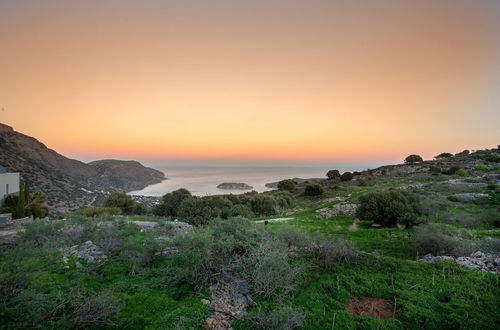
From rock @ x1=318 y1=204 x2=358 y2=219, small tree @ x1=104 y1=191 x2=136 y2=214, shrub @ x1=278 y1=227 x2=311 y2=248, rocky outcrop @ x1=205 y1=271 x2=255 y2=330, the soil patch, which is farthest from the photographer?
small tree @ x1=104 y1=191 x2=136 y2=214

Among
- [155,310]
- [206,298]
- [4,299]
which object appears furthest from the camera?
[206,298]

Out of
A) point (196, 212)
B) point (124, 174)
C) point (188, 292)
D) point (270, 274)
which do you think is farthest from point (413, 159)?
point (124, 174)

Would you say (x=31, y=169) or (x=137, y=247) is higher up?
(x=31, y=169)

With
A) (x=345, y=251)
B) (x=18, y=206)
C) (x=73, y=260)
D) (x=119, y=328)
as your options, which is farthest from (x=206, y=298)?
(x=18, y=206)

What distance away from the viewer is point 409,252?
27.9 feet

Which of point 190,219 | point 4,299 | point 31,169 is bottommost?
point 190,219

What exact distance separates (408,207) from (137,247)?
42.2 ft

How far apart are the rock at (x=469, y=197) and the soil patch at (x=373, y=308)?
50.9ft

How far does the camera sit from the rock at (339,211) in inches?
688

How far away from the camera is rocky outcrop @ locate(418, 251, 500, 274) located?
271 inches

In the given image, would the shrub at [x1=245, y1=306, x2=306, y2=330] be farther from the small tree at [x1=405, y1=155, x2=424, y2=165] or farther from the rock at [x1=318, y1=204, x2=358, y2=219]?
the small tree at [x1=405, y1=155, x2=424, y2=165]

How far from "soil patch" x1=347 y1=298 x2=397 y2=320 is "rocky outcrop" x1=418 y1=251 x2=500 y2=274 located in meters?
3.00

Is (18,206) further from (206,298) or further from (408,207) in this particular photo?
(408,207)

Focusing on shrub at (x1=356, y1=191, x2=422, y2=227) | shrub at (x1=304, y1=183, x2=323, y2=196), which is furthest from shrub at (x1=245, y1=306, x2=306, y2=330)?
shrub at (x1=304, y1=183, x2=323, y2=196)
